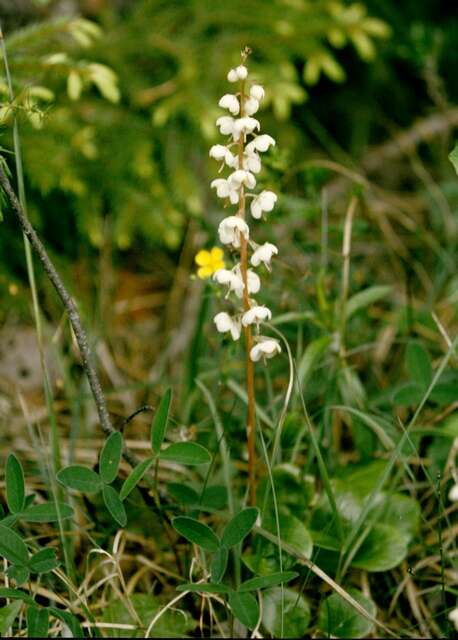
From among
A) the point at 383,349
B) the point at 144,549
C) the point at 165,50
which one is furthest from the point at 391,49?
the point at 144,549

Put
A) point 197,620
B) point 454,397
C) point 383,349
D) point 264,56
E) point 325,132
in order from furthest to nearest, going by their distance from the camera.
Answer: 1. point 325,132
2. point 264,56
3. point 383,349
4. point 454,397
5. point 197,620

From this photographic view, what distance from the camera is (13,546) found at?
4.61ft

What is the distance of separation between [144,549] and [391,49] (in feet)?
7.60

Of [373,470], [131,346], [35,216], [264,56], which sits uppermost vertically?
[264,56]

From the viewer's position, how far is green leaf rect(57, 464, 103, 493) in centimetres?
145

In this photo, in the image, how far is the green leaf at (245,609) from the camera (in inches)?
54.0

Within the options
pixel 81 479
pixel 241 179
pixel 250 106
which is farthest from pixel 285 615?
pixel 250 106

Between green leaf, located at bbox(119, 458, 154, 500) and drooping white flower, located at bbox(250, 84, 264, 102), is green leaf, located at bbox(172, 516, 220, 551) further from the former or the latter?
drooping white flower, located at bbox(250, 84, 264, 102)

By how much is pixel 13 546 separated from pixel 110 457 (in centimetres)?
24

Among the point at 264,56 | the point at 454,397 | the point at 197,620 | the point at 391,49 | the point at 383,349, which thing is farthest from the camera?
the point at 391,49

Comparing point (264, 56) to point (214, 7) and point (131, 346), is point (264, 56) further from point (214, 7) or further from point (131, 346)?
point (131, 346)

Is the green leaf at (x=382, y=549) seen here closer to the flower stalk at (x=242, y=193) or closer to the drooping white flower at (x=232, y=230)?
the flower stalk at (x=242, y=193)

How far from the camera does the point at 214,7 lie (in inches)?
113

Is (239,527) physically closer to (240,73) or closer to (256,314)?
(256,314)
